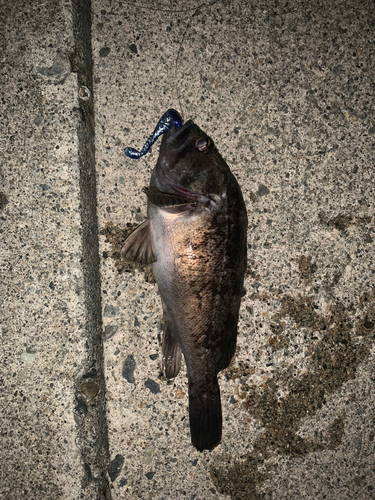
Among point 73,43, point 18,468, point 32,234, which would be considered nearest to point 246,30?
point 73,43

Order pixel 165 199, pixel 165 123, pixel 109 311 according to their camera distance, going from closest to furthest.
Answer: pixel 165 199 → pixel 165 123 → pixel 109 311

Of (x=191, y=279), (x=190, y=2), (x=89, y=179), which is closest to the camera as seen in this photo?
(x=191, y=279)

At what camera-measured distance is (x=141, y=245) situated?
2246 millimetres

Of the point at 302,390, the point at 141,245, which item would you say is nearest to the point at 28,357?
the point at 141,245

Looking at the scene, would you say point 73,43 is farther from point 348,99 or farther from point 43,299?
point 348,99

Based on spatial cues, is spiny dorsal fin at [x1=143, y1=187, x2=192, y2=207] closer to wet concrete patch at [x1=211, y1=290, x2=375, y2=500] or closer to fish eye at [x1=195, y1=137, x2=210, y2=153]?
fish eye at [x1=195, y1=137, x2=210, y2=153]

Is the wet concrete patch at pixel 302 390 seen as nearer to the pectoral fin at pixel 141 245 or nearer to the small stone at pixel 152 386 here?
the small stone at pixel 152 386

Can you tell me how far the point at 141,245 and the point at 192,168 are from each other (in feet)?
1.79

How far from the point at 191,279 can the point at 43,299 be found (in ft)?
2.94

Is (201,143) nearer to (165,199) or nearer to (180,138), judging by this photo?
(180,138)

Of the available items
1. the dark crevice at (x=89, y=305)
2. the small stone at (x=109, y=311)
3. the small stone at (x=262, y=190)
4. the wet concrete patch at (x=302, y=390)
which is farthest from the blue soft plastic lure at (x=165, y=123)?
the wet concrete patch at (x=302, y=390)

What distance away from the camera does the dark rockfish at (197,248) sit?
2084 mm

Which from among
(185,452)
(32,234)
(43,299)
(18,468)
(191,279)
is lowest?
(185,452)

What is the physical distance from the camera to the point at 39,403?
7.29 ft
